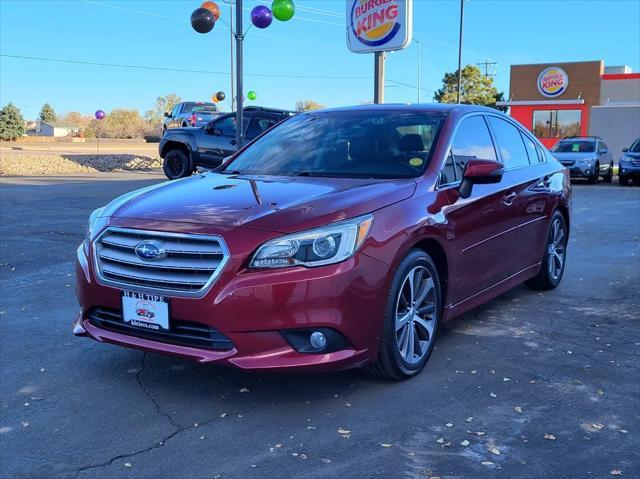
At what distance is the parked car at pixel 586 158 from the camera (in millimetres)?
21391

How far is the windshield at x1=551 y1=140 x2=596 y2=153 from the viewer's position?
22.3 metres

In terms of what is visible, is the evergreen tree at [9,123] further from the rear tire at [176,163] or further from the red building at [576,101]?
the rear tire at [176,163]

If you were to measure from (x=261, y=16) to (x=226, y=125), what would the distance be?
2.89 metres

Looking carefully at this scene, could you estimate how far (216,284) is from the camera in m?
3.25

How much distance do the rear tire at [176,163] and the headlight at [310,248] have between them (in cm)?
1259

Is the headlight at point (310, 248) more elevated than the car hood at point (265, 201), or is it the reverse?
the car hood at point (265, 201)

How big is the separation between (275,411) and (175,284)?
0.86 m

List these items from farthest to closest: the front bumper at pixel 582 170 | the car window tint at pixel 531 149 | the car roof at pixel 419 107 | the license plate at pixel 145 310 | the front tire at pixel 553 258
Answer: the front bumper at pixel 582 170
the front tire at pixel 553 258
the car window tint at pixel 531 149
the car roof at pixel 419 107
the license plate at pixel 145 310

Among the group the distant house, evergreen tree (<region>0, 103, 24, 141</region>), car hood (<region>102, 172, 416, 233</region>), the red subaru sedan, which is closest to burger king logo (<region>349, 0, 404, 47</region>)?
the red subaru sedan

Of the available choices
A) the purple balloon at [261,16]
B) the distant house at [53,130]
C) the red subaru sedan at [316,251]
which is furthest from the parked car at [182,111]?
the distant house at [53,130]

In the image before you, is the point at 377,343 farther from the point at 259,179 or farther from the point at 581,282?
the point at 581,282

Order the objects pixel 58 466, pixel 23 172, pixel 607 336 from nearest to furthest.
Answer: pixel 58 466 < pixel 607 336 < pixel 23 172

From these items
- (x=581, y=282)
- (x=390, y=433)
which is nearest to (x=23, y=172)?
(x=581, y=282)

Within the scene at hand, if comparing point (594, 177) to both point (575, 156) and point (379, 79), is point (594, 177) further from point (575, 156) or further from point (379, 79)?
point (379, 79)
